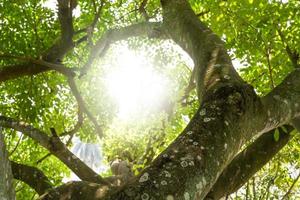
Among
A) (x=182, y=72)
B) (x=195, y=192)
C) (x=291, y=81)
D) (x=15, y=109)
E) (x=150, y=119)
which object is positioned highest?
(x=182, y=72)

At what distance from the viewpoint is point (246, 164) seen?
237 inches

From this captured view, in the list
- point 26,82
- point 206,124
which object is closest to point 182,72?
point 26,82

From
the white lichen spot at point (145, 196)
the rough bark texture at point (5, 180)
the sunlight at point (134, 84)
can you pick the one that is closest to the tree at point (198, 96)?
the white lichen spot at point (145, 196)

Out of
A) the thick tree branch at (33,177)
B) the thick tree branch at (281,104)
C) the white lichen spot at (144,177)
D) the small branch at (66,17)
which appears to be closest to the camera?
the white lichen spot at (144,177)

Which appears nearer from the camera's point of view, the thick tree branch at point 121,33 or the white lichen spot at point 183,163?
the white lichen spot at point 183,163

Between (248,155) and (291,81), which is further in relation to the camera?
(248,155)

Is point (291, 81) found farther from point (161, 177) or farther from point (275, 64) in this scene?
point (275, 64)

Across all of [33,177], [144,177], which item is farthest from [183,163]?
[33,177]

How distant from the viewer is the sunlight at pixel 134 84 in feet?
28.6

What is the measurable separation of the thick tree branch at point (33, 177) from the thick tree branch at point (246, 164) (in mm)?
2451

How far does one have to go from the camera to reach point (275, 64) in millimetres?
7574

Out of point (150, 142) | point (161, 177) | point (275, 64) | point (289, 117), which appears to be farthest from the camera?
point (275, 64)

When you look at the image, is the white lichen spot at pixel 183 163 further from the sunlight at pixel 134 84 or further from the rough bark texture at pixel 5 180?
the sunlight at pixel 134 84

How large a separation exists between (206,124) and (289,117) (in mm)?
1471
